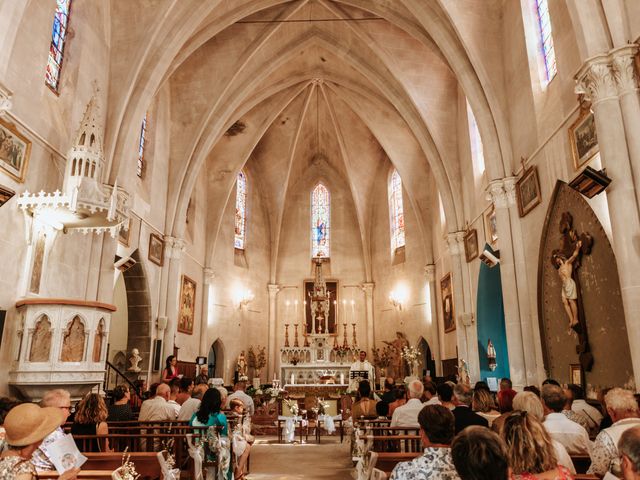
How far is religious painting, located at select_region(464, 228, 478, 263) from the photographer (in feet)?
48.2

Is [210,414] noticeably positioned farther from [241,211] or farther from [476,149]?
[241,211]

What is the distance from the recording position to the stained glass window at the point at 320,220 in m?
24.7

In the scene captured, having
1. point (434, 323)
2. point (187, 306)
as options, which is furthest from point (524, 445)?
point (434, 323)

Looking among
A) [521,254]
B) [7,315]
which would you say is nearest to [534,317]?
[521,254]

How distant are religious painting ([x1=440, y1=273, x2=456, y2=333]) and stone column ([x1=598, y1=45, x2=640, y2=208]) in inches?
405

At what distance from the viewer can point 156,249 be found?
1545 cm

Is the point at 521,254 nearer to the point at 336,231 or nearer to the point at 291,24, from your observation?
the point at 291,24

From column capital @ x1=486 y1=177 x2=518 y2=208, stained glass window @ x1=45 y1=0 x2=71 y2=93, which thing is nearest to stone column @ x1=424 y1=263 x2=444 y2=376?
column capital @ x1=486 y1=177 x2=518 y2=208

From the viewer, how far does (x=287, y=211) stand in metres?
25.0

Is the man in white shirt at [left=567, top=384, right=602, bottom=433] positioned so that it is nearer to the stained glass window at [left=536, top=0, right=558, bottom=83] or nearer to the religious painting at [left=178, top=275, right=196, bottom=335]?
the stained glass window at [left=536, top=0, right=558, bottom=83]

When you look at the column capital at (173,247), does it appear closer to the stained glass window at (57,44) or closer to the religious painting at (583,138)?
the stained glass window at (57,44)

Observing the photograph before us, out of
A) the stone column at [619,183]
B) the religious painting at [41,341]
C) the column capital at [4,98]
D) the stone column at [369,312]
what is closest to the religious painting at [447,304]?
the stone column at [369,312]

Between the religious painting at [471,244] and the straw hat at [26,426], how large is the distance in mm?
13408

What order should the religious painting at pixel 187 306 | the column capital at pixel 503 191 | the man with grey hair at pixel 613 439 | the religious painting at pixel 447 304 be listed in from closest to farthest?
Answer: the man with grey hair at pixel 613 439, the column capital at pixel 503 191, the religious painting at pixel 447 304, the religious painting at pixel 187 306
